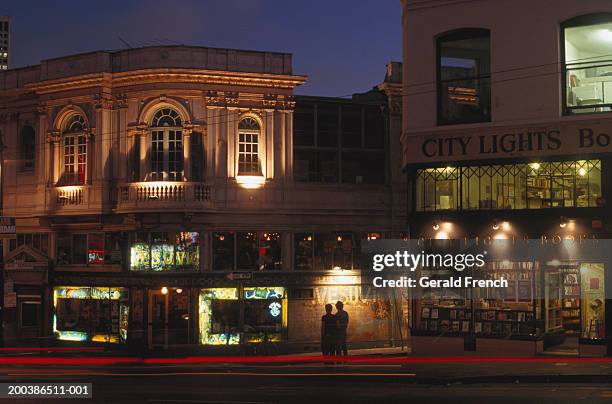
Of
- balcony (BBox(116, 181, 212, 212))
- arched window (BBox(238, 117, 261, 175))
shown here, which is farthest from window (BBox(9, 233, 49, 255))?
arched window (BBox(238, 117, 261, 175))

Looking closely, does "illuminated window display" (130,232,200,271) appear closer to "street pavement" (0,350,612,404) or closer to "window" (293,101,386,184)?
"window" (293,101,386,184)

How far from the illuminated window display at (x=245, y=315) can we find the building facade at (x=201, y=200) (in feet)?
0.14

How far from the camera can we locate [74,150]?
108 feet

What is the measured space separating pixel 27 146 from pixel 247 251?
10.1 metres

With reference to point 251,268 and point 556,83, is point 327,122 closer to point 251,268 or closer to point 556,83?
point 251,268

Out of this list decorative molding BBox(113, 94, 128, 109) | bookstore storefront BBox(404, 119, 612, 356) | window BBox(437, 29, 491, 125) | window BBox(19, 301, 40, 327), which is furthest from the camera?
window BBox(19, 301, 40, 327)

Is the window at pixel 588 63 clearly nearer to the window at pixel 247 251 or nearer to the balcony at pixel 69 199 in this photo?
the window at pixel 247 251

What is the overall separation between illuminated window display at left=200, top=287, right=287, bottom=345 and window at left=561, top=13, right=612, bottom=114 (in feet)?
44.7

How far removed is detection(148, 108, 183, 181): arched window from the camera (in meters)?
31.2

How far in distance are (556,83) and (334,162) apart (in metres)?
12.1

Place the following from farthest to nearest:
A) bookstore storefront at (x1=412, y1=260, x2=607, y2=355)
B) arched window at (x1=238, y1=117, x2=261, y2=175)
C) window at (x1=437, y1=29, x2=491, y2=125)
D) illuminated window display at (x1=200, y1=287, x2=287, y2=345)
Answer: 1. arched window at (x1=238, y1=117, x2=261, y2=175)
2. illuminated window display at (x1=200, y1=287, x2=287, y2=345)
3. window at (x1=437, y1=29, x2=491, y2=125)
4. bookstore storefront at (x1=412, y1=260, x2=607, y2=355)

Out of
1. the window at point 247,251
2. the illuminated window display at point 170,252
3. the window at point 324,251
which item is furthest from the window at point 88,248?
the window at point 324,251

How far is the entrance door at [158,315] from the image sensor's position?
1218 inches

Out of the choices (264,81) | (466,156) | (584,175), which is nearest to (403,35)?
Answer: (466,156)
